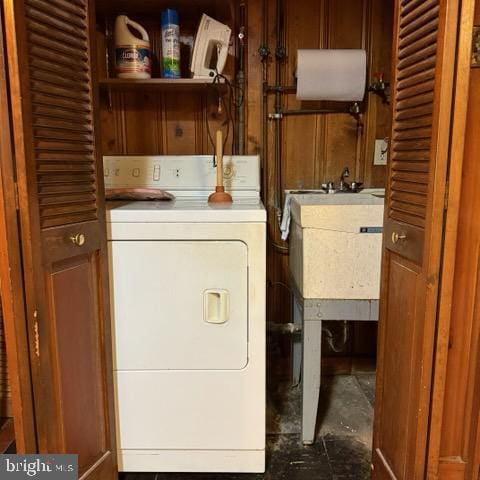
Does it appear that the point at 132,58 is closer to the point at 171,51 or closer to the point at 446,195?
the point at 171,51

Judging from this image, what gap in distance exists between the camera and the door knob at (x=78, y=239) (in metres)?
1.11

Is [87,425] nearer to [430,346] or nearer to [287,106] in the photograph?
[430,346]

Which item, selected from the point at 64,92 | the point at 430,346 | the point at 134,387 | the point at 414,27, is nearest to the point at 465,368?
the point at 430,346

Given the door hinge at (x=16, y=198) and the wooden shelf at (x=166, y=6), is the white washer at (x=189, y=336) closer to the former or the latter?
the door hinge at (x=16, y=198)

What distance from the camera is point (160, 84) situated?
1.81m

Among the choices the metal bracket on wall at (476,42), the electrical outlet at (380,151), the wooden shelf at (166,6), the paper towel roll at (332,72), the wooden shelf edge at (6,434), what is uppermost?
the wooden shelf at (166,6)

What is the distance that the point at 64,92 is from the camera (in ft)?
3.50

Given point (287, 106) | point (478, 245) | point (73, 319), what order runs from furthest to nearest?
point (287, 106), point (73, 319), point (478, 245)

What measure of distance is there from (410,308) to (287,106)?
1317 millimetres

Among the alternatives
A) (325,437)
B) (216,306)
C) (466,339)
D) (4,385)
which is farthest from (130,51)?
(325,437)

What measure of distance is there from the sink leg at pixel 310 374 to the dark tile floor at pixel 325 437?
0.09m

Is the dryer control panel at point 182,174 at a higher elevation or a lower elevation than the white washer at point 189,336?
higher

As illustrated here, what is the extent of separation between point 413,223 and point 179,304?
0.77 meters

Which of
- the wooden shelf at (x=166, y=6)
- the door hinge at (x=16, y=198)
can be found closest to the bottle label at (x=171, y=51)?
the wooden shelf at (x=166, y=6)
